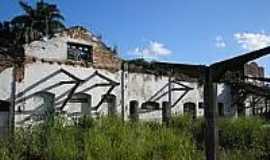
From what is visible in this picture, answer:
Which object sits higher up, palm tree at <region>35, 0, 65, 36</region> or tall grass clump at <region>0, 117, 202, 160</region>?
palm tree at <region>35, 0, 65, 36</region>

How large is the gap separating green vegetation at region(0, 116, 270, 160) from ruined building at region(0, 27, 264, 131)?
2930 mm

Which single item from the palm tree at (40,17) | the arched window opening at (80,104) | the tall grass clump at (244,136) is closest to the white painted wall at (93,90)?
the arched window opening at (80,104)

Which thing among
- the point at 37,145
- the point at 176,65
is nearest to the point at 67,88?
the point at 37,145

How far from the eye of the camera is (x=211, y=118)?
6.59 metres

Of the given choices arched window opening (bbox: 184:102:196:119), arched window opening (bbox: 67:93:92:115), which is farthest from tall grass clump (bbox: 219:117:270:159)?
arched window opening (bbox: 184:102:196:119)

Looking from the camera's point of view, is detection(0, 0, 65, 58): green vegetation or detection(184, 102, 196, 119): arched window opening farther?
detection(0, 0, 65, 58): green vegetation

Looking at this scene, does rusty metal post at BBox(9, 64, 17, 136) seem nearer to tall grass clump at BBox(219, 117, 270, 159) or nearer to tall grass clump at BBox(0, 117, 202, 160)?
tall grass clump at BBox(0, 117, 202, 160)

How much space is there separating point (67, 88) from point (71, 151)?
772 cm

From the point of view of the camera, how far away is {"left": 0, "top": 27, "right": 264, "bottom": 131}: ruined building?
16.1 metres

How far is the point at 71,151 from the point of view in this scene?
9.99 metres

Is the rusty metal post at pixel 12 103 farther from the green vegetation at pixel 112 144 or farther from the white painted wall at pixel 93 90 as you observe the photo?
the green vegetation at pixel 112 144

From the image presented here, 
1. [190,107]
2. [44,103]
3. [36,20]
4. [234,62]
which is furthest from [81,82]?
[36,20]

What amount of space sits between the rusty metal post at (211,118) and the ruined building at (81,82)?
7.34 m

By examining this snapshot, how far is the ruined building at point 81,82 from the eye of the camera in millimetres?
16062
